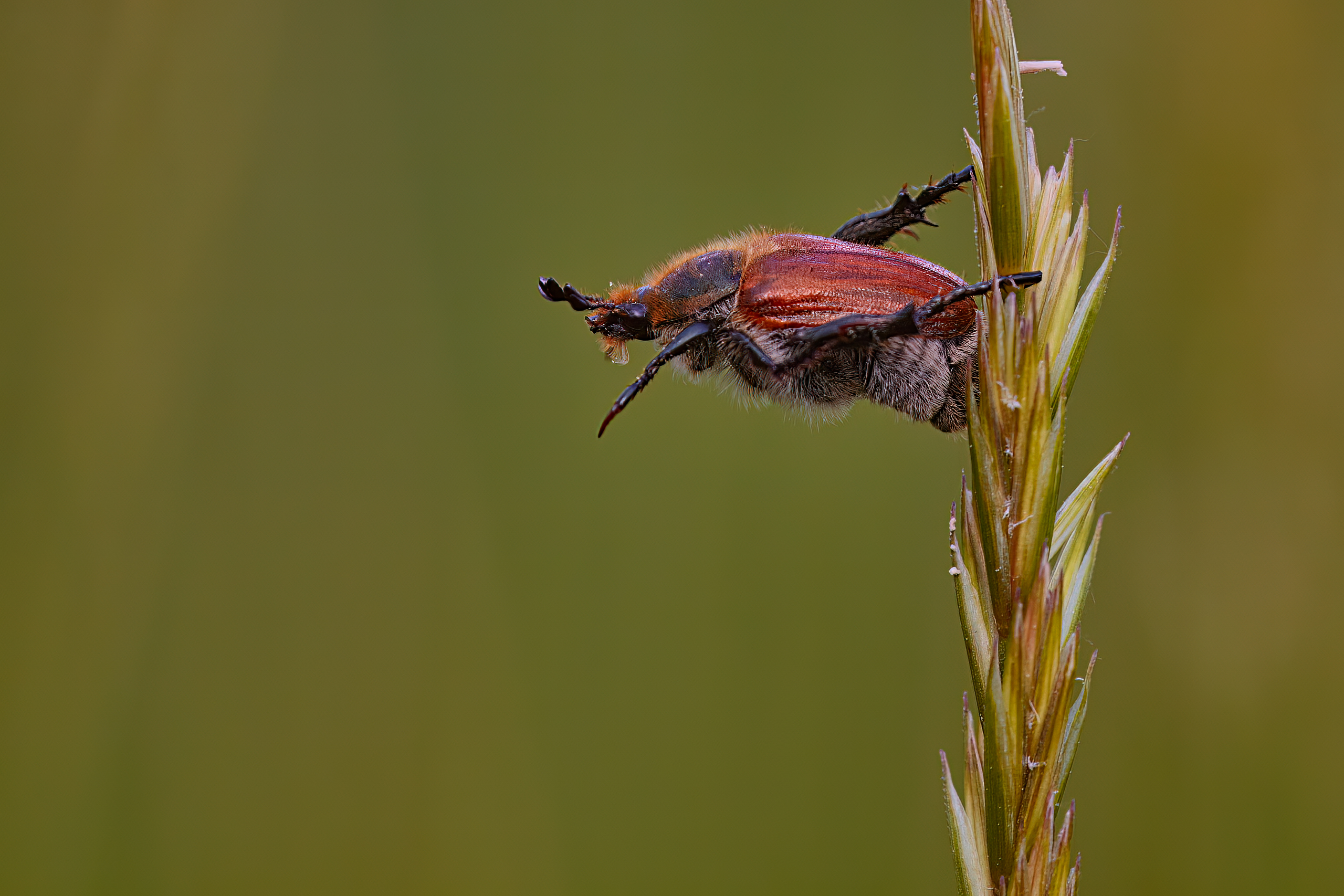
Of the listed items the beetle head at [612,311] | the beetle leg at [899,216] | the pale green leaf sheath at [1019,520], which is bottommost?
the pale green leaf sheath at [1019,520]

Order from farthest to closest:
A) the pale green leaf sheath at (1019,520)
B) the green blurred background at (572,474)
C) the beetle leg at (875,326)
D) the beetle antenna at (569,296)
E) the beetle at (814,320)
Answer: the green blurred background at (572,474) → the beetle antenna at (569,296) → the beetle at (814,320) → the beetle leg at (875,326) → the pale green leaf sheath at (1019,520)

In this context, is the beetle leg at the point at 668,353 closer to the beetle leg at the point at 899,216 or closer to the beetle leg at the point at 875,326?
the beetle leg at the point at 875,326

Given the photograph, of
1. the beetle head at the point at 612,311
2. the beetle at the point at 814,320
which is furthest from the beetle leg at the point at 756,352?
the beetle head at the point at 612,311

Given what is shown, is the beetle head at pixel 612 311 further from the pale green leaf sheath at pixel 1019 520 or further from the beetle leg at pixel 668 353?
the pale green leaf sheath at pixel 1019 520

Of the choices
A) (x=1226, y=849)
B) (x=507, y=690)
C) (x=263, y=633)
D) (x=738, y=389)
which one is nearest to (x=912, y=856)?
(x=1226, y=849)

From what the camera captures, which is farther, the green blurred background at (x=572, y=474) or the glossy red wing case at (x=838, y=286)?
the green blurred background at (x=572, y=474)

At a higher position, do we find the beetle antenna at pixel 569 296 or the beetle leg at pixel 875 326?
the beetle antenna at pixel 569 296

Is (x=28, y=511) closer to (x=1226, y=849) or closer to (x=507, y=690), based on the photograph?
(x=507, y=690)

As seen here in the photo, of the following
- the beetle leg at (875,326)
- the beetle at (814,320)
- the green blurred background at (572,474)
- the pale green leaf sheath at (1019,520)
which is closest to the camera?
the pale green leaf sheath at (1019,520)
